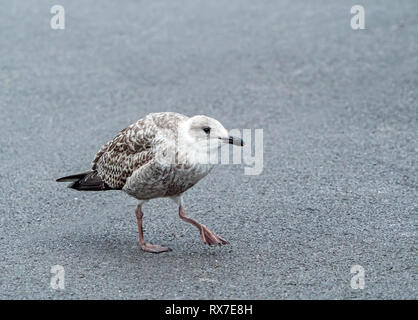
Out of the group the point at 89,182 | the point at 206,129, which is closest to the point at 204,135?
the point at 206,129

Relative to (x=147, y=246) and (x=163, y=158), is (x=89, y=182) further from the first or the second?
(x=163, y=158)

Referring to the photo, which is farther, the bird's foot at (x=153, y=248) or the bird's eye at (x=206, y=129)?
the bird's foot at (x=153, y=248)

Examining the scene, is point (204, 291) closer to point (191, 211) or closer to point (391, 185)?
point (191, 211)

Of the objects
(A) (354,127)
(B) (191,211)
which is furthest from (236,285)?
(A) (354,127)

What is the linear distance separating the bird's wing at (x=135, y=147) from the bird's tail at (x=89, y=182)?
0.19 ft

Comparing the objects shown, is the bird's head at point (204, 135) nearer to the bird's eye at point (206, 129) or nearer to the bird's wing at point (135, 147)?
the bird's eye at point (206, 129)

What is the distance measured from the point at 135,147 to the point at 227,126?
304 cm

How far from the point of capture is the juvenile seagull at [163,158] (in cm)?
511

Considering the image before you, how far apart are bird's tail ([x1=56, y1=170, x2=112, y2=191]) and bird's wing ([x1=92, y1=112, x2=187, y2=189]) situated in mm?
59

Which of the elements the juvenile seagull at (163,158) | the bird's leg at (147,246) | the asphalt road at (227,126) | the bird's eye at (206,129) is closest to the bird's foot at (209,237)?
the juvenile seagull at (163,158)

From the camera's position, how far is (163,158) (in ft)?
16.8

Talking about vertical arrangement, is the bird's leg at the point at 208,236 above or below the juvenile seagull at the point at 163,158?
below

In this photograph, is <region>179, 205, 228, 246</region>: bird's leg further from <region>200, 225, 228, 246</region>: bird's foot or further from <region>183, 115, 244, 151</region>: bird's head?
<region>183, 115, 244, 151</region>: bird's head

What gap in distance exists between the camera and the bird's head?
201 inches
